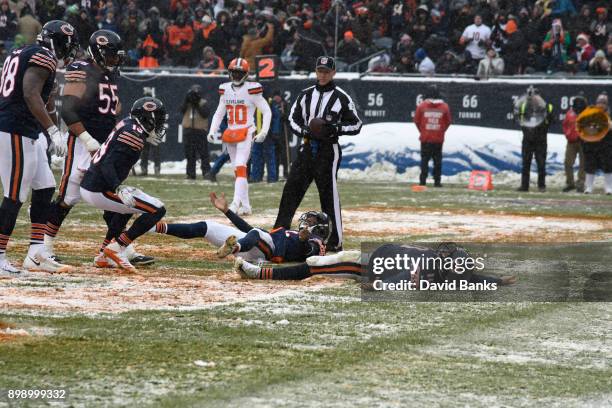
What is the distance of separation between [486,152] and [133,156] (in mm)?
17186

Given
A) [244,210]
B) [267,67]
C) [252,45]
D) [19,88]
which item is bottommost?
[244,210]

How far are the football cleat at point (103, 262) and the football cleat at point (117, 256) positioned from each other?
9cm

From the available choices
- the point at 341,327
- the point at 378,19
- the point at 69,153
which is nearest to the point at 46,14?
the point at 378,19

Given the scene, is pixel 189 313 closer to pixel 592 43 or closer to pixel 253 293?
pixel 253 293

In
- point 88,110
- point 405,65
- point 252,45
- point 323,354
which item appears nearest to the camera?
point 323,354

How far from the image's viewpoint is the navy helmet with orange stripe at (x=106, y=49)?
10836mm

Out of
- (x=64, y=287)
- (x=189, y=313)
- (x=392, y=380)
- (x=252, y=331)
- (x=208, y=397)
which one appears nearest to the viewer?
(x=208, y=397)

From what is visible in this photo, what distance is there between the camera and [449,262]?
30.2 ft

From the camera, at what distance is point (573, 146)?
24719mm

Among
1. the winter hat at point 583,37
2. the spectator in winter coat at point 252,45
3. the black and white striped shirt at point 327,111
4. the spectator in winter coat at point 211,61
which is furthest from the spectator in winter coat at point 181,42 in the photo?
the black and white striped shirt at point 327,111

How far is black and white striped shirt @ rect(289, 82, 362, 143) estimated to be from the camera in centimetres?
1248

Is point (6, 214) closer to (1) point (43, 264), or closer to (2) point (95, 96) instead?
(1) point (43, 264)

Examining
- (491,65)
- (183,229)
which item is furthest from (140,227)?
(491,65)

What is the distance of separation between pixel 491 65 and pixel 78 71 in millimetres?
17105
